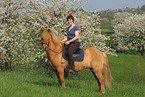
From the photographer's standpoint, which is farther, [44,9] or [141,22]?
[141,22]

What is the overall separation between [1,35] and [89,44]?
23.5ft

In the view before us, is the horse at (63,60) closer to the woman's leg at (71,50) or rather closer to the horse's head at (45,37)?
the horse's head at (45,37)

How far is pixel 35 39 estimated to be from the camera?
1456 centimetres

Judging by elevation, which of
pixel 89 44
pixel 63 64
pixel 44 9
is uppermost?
pixel 44 9

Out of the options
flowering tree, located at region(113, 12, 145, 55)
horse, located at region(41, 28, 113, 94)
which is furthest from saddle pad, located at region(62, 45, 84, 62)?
flowering tree, located at region(113, 12, 145, 55)

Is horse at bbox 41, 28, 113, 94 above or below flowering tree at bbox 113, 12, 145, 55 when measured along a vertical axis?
below

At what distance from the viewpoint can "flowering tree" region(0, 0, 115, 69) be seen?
14.0 meters

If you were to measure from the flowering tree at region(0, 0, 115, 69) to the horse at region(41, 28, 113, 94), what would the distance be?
198 inches

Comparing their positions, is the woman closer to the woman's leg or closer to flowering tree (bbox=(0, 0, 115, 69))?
the woman's leg

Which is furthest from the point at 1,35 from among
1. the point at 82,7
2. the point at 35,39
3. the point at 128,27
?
the point at 128,27

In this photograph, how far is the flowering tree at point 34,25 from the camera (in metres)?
14.0

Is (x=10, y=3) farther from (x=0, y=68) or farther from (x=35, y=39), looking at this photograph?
(x=0, y=68)

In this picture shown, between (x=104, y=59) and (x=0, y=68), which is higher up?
(x=104, y=59)

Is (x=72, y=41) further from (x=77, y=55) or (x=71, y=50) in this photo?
(x=77, y=55)
